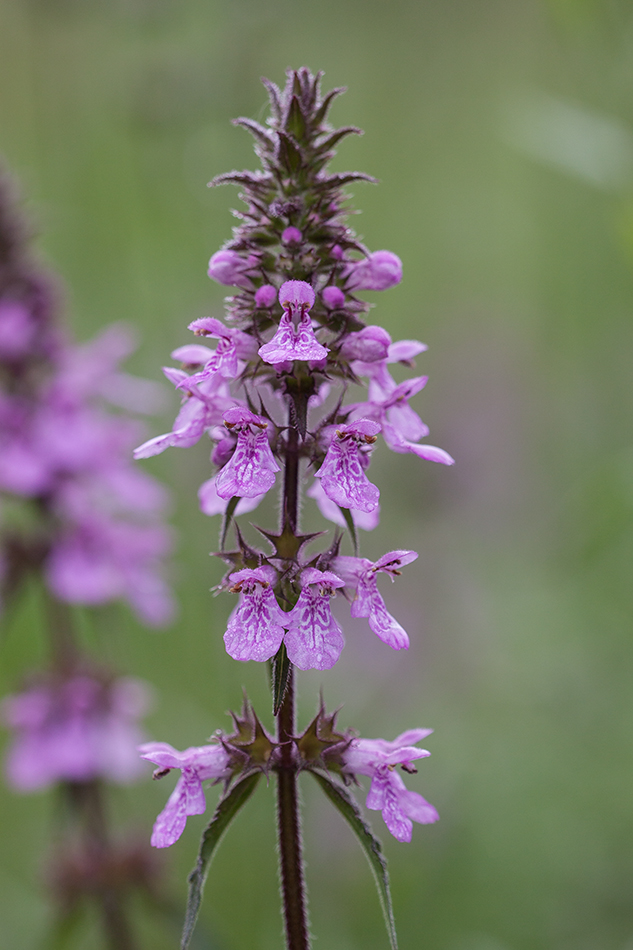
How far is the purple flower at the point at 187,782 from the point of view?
1.84 metres

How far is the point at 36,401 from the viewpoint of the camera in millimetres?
4094

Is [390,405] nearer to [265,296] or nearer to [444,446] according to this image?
[265,296]

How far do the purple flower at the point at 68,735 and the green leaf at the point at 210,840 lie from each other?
7.40ft

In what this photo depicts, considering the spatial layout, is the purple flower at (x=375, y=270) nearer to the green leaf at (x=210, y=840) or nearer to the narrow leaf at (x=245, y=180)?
the narrow leaf at (x=245, y=180)

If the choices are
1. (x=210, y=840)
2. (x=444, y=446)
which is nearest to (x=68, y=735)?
(x=210, y=840)

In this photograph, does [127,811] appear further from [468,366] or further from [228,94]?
[468,366]

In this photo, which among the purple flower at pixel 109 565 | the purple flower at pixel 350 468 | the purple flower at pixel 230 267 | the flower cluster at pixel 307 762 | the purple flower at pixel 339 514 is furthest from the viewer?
the purple flower at pixel 109 565

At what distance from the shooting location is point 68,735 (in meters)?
3.97

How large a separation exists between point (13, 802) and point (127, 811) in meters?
1.14

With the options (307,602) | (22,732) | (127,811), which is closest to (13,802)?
(127,811)

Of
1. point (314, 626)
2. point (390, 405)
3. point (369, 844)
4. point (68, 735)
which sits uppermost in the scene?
point (390, 405)

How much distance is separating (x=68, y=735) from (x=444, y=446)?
446 centimetres

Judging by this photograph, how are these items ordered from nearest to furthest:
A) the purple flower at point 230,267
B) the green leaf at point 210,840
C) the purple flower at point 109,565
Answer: the green leaf at point 210,840
the purple flower at point 230,267
the purple flower at point 109,565

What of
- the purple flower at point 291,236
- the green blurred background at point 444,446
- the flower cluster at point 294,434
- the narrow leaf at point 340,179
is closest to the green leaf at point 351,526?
the flower cluster at point 294,434
